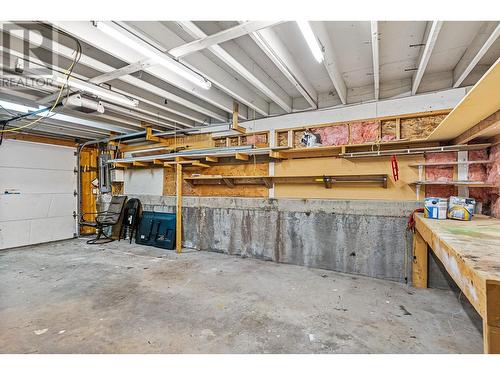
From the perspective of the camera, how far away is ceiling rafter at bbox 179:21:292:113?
6.69ft

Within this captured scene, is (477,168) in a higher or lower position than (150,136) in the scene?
lower

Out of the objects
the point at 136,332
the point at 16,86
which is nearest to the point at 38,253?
the point at 16,86

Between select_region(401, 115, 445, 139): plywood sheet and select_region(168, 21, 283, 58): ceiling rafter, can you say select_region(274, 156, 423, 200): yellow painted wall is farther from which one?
select_region(168, 21, 283, 58): ceiling rafter

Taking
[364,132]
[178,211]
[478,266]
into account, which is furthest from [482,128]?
[178,211]

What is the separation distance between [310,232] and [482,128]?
8.00ft

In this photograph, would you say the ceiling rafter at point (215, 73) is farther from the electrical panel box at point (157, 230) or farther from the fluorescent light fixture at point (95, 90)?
the electrical panel box at point (157, 230)

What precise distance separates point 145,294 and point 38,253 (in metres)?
3.42

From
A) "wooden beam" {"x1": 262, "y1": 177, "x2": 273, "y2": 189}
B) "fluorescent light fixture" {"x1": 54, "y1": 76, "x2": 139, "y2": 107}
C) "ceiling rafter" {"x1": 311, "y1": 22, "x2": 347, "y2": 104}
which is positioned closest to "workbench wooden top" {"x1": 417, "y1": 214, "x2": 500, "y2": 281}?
"ceiling rafter" {"x1": 311, "y1": 22, "x2": 347, "y2": 104}

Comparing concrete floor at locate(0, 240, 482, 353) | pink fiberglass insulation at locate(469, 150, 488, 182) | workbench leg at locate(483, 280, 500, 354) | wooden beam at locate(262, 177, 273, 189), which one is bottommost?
concrete floor at locate(0, 240, 482, 353)

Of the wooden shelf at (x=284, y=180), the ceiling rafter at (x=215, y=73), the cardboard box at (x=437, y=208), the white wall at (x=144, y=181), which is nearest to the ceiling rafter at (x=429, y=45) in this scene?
the wooden shelf at (x=284, y=180)

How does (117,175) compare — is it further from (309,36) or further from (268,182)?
(309,36)

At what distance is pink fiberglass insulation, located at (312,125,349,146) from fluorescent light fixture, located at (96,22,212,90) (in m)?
2.04

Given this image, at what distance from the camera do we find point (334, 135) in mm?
3951

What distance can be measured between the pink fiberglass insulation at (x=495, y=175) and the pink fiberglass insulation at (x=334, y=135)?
1.66 metres
